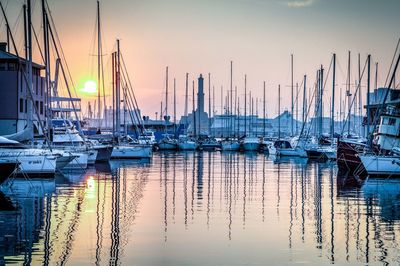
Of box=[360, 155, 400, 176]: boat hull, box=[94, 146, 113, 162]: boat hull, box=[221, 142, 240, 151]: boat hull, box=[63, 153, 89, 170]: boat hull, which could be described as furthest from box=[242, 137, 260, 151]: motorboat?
box=[360, 155, 400, 176]: boat hull

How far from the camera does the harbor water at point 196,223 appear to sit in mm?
18766

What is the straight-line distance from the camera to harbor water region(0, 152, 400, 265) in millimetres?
18766

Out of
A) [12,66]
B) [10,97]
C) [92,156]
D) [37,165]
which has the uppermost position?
[12,66]

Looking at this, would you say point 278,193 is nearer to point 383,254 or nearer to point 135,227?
point 135,227

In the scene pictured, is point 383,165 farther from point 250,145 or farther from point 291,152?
point 250,145

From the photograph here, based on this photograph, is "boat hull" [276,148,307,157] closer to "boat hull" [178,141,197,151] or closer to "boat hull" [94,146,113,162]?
"boat hull" [178,141,197,151]

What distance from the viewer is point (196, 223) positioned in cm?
2506

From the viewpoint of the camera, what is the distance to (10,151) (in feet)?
141

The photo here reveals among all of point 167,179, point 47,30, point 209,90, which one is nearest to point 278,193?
point 167,179

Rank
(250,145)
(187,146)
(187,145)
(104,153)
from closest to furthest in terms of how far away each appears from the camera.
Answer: (104,153), (187,145), (187,146), (250,145)

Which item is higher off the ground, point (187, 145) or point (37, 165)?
point (37, 165)

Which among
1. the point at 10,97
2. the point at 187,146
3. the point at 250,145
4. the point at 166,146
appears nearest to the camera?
the point at 10,97

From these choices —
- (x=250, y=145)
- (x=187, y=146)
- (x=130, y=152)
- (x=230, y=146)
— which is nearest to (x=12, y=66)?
(x=130, y=152)

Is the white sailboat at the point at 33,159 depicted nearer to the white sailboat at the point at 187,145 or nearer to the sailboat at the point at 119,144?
the sailboat at the point at 119,144
